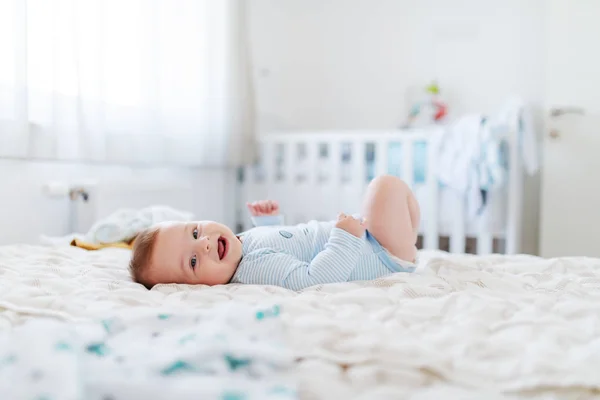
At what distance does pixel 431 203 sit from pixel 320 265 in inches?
65.3

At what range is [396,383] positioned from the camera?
690 mm

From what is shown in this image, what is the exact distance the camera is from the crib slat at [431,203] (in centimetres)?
274

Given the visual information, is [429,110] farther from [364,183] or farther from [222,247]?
[222,247]

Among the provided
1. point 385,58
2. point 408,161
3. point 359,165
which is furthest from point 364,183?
point 385,58

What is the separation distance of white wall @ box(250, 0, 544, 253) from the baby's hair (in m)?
2.52

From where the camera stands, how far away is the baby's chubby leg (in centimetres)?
138

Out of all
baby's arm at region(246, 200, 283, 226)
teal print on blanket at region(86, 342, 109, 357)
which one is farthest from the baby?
teal print on blanket at region(86, 342, 109, 357)

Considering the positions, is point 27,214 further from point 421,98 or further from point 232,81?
point 421,98

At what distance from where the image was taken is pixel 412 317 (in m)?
0.91

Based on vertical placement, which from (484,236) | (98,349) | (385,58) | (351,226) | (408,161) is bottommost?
(484,236)

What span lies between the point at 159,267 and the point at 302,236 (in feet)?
1.15

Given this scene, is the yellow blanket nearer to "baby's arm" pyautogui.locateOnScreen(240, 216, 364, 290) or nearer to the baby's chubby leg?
"baby's arm" pyautogui.locateOnScreen(240, 216, 364, 290)

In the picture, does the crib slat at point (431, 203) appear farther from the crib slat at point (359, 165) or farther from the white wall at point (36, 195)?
the white wall at point (36, 195)

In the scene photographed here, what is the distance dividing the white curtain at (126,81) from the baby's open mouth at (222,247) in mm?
932
